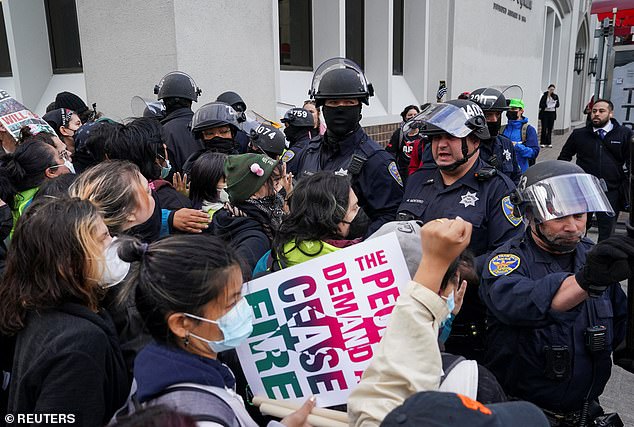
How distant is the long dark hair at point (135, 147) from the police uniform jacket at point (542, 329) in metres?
1.98

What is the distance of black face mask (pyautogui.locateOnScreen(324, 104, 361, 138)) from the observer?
3.09 meters

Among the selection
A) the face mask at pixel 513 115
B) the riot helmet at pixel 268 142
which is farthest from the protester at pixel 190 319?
the face mask at pixel 513 115

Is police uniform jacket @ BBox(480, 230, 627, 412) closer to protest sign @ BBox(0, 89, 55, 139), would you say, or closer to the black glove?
the black glove

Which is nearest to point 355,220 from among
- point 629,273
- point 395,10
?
point 629,273

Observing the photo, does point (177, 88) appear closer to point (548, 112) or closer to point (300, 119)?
point (300, 119)

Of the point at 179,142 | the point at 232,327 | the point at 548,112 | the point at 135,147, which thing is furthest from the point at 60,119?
the point at 548,112

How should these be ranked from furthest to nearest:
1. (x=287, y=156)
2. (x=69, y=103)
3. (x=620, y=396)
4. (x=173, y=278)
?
(x=69, y=103) < (x=287, y=156) < (x=620, y=396) < (x=173, y=278)

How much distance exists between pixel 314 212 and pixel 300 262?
196mm

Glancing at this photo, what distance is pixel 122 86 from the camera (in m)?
6.02

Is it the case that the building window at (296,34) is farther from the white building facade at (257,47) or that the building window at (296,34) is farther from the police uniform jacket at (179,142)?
the police uniform jacket at (179,142)

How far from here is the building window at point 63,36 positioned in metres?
7.75

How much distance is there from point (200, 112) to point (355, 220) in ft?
7.06

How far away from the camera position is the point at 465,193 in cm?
261

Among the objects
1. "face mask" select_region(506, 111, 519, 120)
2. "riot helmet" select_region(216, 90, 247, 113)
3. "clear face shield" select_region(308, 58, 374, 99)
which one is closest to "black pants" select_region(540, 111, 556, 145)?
"face mask" select_region(506, 111, 519, 120)
